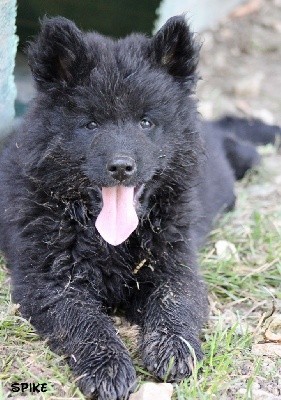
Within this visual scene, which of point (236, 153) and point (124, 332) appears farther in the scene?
point (236, 153)

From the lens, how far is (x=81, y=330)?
3.55 m

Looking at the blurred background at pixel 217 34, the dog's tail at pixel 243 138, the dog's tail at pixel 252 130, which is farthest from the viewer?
the blurred background at pixel 217 34

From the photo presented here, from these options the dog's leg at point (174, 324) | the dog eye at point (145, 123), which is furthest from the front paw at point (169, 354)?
the dog eye at point (145, 123)

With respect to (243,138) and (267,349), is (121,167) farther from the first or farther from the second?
(243,138)

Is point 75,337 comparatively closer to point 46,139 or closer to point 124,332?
point 124,332

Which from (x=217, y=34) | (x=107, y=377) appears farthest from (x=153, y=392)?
(x=217, y=34)

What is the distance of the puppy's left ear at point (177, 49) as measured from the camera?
3836 millimetres

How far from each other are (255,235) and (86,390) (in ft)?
6.96

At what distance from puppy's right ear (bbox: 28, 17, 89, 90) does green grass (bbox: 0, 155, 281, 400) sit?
1187 millimetres

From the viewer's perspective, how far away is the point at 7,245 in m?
4.25

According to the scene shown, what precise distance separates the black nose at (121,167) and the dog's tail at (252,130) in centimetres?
311

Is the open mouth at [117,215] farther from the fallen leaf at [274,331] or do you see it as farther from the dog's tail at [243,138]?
the dog's tail at [243,138]

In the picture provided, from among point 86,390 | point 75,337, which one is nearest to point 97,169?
point 75,337

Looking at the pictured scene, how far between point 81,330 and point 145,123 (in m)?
1.08
